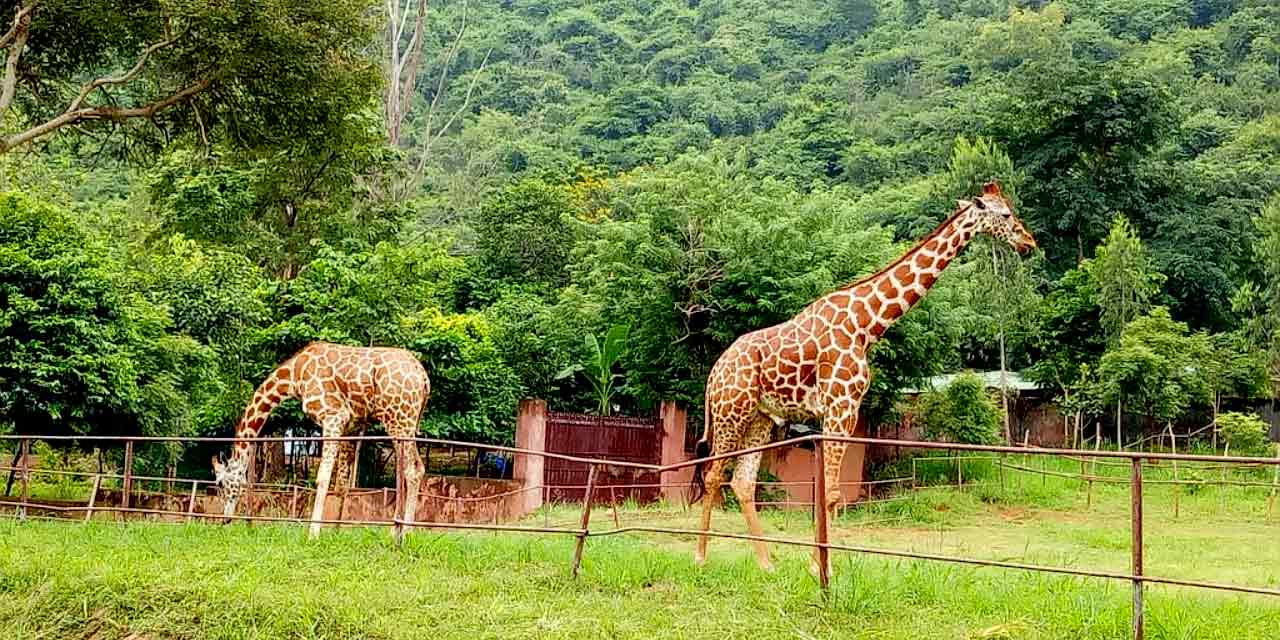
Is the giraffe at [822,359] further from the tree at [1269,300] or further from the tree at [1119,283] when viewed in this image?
the tree at [1269,300]

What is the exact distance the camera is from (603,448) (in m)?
18.1

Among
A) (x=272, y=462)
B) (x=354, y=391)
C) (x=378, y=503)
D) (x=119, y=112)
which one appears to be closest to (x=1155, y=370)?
(x=378, y=503)

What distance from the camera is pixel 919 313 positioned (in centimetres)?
1853

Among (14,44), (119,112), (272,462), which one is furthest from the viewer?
(272,462)

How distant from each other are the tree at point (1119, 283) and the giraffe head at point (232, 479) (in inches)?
770

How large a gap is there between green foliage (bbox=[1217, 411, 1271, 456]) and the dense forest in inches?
39.5

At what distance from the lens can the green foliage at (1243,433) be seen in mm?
21828

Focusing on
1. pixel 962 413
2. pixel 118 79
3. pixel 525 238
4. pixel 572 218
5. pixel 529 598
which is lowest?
pixel 529 598

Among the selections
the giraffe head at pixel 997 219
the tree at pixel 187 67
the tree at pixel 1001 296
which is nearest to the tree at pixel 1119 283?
the tree at pixel 1001 296

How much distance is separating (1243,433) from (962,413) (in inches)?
224

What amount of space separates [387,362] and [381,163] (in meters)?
12.8

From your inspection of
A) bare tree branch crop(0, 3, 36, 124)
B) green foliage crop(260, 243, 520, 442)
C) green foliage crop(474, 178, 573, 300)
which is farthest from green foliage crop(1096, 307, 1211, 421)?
bare tree branch crop(0, 3, 36, 124)

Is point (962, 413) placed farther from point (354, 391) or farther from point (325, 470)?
point (325, 470)

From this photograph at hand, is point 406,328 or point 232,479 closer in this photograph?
point 232,479
